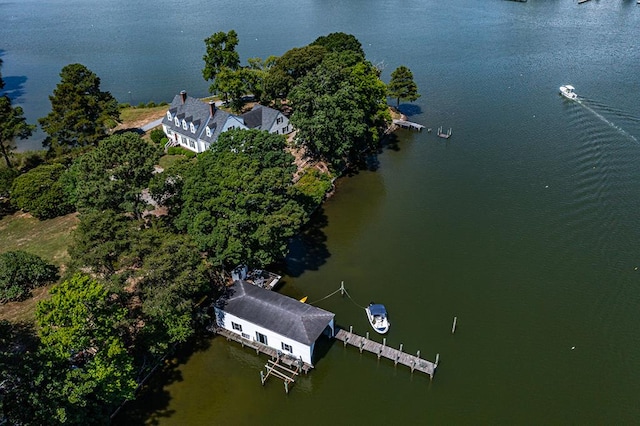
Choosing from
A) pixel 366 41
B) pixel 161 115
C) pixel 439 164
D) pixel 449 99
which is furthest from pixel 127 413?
pixel 366 41

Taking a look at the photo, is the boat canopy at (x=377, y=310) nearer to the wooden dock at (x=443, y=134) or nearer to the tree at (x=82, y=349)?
the tree at (x=82, y=349)

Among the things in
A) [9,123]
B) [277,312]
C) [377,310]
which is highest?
[9,123]

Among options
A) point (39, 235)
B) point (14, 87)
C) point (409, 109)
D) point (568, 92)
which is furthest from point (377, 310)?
point (14, 87)

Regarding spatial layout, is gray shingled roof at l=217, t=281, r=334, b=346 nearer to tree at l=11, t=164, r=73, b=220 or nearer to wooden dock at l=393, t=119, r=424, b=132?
tree at l=11, t=164, r=73, b=220

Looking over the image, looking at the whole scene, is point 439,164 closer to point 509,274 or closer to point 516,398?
point 509,274

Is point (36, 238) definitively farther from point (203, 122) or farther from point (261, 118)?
point (261, 118)

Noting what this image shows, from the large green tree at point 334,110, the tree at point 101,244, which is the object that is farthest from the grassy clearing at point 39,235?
the large green tree at point 334,110

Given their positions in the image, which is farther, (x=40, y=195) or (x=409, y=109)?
(x=409, y=109)
